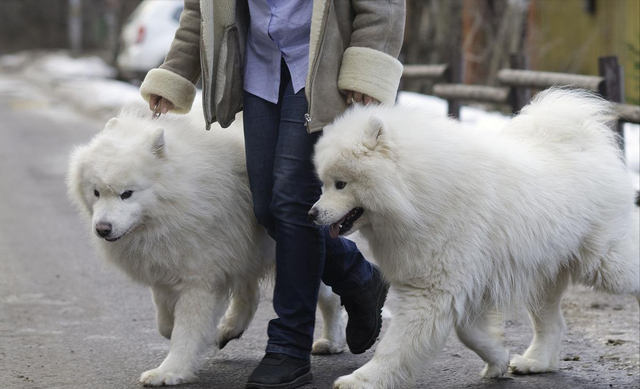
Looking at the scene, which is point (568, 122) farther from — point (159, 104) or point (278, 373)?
point (159, 104)

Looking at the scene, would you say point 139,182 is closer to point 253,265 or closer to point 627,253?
point 253,265

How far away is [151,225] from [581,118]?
76.7 inches

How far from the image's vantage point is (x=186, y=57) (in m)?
4.06

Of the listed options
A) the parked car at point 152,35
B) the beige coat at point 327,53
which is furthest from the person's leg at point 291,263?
the parked car at point 152,35

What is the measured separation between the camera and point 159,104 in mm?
4086

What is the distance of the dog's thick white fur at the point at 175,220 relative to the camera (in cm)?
378

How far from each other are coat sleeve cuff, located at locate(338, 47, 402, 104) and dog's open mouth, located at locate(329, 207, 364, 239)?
50 centimetres

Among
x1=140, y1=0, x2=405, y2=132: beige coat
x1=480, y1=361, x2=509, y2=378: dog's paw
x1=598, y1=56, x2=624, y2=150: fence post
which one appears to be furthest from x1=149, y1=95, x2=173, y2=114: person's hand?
x1=598, y1=56, x2=624, y2=150: fence post

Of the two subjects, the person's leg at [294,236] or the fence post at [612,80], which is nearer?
the person's leg at [294,236]

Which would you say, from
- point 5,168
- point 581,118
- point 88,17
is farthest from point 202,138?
point 88,17

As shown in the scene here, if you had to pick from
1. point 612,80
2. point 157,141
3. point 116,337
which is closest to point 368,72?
point 157,141

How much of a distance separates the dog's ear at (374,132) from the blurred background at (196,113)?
17.7 inches

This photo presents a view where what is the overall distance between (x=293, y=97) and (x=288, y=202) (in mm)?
424

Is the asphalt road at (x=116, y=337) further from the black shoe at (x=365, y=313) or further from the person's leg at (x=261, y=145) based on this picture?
the person's leg at (x=261, y=145)
